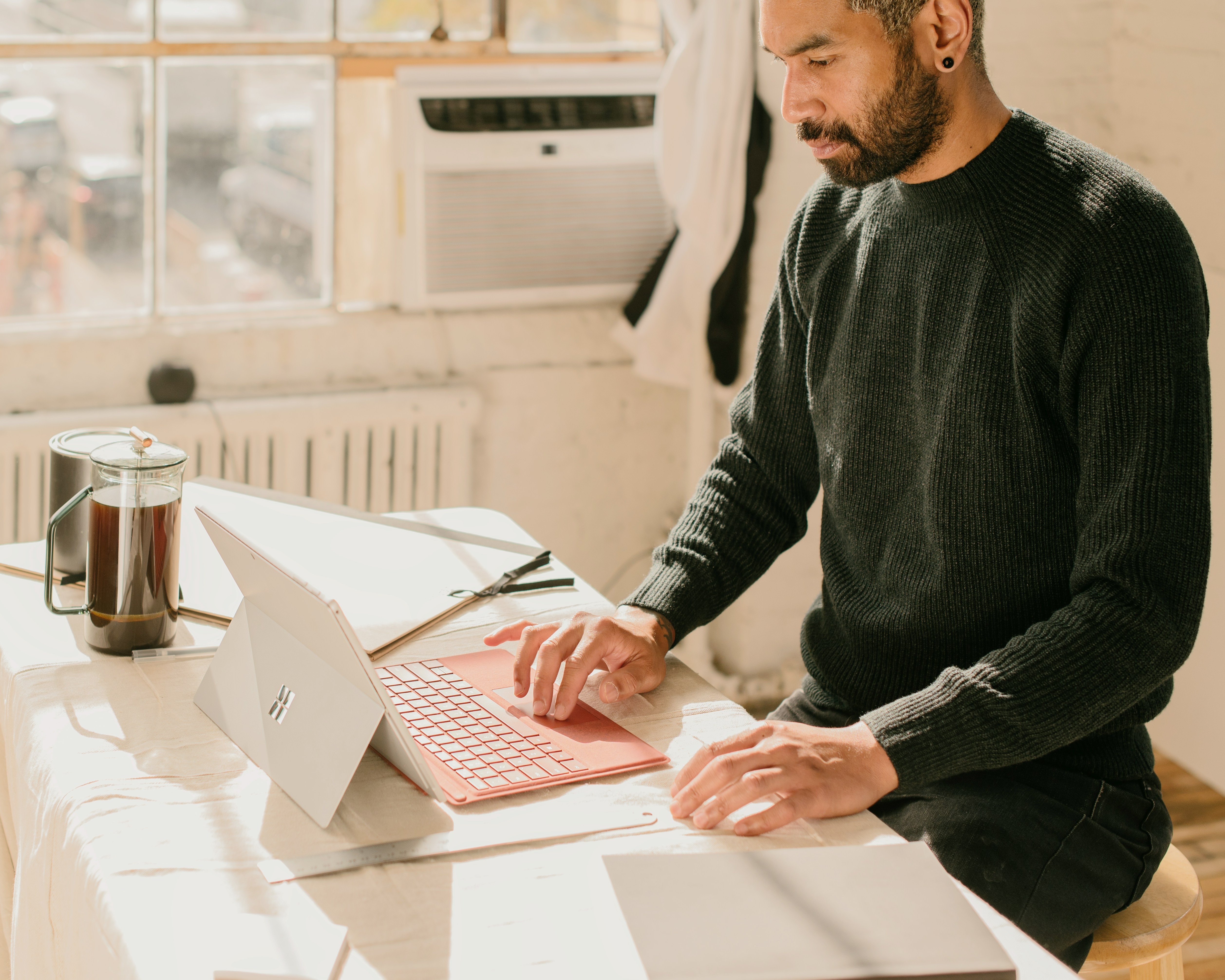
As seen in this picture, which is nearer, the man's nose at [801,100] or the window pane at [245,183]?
the man's nose at [801,100]

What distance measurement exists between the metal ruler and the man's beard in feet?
2.33

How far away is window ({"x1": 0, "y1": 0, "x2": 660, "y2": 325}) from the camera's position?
8.46ft

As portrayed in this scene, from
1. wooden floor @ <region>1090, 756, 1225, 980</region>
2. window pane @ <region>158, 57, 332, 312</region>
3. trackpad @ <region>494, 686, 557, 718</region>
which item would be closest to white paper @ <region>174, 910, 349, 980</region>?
trackpad @ <region>494, 686, 557, 718</region>

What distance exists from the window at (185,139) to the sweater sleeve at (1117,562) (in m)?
1.91

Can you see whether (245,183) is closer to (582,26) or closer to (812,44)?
(582,26)

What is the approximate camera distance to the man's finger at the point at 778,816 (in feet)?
3.45

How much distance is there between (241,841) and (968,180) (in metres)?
0.92

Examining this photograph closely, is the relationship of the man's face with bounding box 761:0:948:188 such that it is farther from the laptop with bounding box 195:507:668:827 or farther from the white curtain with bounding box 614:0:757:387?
the white curtain with bounding box 614:0:757:387

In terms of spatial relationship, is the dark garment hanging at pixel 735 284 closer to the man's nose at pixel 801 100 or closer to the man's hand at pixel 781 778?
the man's nose at pixel 801 100

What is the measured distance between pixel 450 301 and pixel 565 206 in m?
0.31

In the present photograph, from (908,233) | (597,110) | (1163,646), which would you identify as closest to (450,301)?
(597,110)

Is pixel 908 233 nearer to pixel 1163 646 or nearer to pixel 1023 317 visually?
pixel 1023 317

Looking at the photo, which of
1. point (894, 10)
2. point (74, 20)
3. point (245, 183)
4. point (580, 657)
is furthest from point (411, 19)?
point (580, 657)

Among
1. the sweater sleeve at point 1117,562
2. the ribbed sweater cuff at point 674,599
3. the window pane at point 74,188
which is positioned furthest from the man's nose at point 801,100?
the window pane at point 74,188
